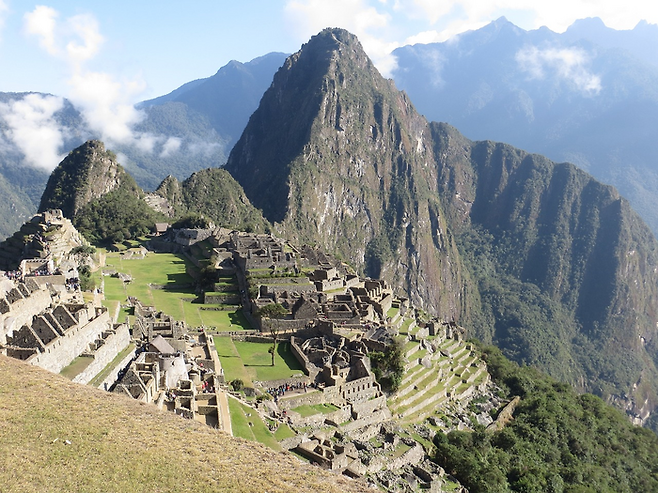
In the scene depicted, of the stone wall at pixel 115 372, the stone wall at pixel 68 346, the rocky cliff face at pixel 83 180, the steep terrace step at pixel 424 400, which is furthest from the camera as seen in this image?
the rocky cliff face at pixel 83 180

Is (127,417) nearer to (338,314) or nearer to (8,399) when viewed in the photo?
(8,399)

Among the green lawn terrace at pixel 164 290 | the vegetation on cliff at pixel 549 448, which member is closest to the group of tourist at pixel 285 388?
the vegetation on cliff at pixel 549 448

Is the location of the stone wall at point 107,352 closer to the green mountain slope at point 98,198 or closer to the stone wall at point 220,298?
the stone wall at point 220,298

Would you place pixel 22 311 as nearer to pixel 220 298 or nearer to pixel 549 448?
pixel 220 298

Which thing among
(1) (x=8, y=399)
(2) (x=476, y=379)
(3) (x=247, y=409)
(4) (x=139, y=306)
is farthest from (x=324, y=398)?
(2) (x=476, y=379)

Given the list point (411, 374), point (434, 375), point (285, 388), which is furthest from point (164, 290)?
point (434, 375)

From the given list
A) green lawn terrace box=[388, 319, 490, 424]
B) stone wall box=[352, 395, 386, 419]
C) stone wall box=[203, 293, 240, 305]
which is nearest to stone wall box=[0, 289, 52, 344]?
stone wall box=[352, 395, 386, 419]
